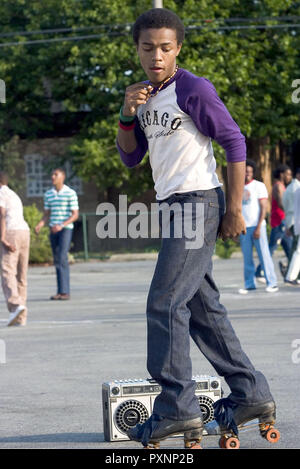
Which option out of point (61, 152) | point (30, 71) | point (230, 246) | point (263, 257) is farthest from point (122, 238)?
point (263, 257)

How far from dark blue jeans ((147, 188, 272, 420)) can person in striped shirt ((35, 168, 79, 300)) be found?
10.3 metres

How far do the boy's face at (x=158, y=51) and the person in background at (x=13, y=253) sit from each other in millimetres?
7176

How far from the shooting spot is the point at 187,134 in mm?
4957

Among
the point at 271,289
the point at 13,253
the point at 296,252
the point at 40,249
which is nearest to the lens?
the point at 13,253

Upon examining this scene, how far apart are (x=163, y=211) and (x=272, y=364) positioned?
3.41m

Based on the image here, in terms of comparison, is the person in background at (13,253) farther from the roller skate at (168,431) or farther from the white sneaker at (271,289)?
the roller skate at (168,431)

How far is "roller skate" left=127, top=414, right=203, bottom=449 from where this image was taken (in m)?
4.74

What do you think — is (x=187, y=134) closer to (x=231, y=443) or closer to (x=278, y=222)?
(x=231, y=443)

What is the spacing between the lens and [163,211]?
16.3ft

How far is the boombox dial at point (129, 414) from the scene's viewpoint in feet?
17.3

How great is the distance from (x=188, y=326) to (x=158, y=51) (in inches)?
50.5

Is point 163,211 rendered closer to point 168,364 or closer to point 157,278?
point 157,278

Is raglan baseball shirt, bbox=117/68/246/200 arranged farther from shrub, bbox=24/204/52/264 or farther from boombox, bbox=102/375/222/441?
shrub, bbox=24/204/52/264

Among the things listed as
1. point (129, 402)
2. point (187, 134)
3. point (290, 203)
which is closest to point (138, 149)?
point (187, 134)
